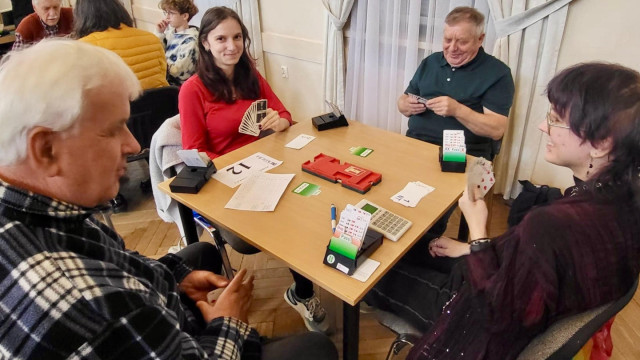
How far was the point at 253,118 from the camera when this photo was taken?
1.96 metres

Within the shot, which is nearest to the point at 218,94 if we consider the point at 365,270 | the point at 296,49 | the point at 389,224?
the point at 389,224

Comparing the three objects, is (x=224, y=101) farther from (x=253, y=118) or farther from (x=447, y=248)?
(x=447, y=248)

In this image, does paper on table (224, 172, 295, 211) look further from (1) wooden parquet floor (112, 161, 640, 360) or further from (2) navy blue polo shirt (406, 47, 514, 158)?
(2) navy blue polo shirt (406, 47, 514, 158)

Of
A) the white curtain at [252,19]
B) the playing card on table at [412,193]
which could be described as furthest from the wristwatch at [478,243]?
the white curtain at [252,19]

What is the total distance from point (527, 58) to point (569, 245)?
5.94 ft

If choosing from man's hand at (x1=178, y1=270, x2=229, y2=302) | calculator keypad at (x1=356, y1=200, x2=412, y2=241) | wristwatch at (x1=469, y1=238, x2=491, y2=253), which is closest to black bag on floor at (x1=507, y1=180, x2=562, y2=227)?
wristwatch at (x1=469, y1=238, x2=491, y2=253)

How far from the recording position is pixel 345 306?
116cm

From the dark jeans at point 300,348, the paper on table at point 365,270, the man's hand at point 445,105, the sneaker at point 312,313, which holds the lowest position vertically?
the sneaker at point 312,313

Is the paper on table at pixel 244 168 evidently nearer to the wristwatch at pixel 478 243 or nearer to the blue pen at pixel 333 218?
the blue pen at pixel 333 218

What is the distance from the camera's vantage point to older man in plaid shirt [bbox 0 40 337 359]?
2.21 feet

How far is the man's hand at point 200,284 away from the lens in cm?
125

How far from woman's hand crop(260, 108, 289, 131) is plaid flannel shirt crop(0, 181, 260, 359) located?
113 cm

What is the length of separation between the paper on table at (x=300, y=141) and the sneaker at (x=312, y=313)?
2.17 ft

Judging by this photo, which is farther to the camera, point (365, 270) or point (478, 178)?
point (478, 178)
